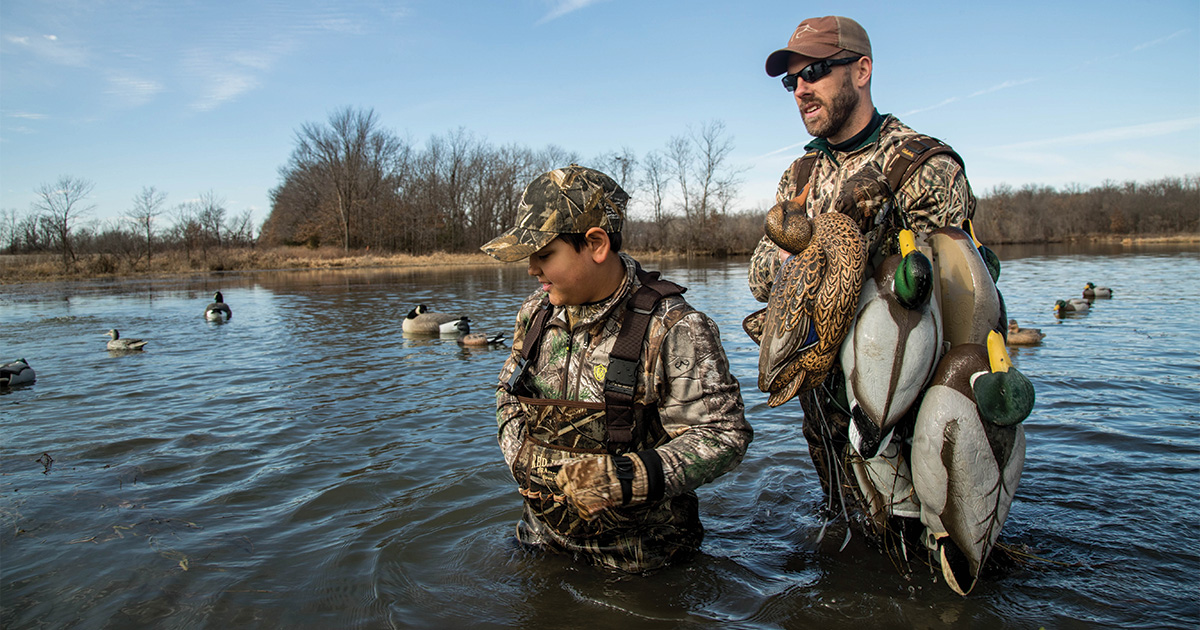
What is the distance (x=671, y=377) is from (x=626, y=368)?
200 mm

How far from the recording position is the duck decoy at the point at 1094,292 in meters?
15.8

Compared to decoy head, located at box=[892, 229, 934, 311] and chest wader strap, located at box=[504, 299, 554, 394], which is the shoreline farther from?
decoy head, located at box=[892, 229, 934, 311]

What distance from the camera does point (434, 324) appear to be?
1337cm

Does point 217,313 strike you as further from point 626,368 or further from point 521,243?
point 626,368

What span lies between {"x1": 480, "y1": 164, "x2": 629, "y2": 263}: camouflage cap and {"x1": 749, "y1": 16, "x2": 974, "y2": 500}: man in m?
0.90

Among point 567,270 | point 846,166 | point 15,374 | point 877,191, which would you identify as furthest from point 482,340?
point 877,191

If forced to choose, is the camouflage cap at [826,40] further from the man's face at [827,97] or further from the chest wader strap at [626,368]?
the chest wader strap at [626,368]

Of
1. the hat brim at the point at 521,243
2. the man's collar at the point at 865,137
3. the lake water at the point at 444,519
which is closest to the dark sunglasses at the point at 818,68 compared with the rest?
the man's collar at the point at 865,137

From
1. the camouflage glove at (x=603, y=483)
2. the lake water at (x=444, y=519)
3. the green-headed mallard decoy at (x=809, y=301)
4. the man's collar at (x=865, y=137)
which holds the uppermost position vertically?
the man's collar at (x=865, y=137)

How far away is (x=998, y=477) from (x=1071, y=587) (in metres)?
1.07

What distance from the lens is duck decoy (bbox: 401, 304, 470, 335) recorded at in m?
13.0

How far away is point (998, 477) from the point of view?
8.37ft

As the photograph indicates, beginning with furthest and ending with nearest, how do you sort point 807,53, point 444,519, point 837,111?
1. point 444,519
2. point 837,111
3. point 807,53

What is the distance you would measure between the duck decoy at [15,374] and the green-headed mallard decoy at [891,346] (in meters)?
10.8
